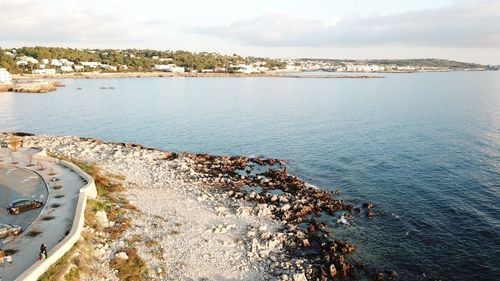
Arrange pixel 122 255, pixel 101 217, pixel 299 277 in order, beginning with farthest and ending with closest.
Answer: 1. pixel 101 217
2. pixel 122 255
3. pixel 299 277

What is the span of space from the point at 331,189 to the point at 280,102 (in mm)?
85721

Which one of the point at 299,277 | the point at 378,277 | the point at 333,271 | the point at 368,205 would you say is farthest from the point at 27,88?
the point at 378,277

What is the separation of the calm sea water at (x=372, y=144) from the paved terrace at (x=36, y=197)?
24.3 meters

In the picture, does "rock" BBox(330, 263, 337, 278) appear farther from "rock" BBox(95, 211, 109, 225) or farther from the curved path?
the curved path

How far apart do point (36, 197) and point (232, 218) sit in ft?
61.8

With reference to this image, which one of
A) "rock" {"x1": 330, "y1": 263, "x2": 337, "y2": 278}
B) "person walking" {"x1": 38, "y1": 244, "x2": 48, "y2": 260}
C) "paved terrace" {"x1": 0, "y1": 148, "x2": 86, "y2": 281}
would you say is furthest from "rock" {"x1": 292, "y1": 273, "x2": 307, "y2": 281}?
"paved terrace" {"x1": 0, "y1": 148, "x2": 86, "y2": 281}

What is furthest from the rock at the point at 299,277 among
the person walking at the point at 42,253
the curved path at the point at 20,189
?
the curved path at the point at 20,189

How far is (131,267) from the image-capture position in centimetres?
2625

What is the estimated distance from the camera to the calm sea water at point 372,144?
1265 inches

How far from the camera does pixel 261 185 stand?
45875 millimetres

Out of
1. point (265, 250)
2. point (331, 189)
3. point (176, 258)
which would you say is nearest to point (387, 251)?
point (265, 250)

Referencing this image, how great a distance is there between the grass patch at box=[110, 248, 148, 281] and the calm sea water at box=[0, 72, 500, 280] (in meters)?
17.6

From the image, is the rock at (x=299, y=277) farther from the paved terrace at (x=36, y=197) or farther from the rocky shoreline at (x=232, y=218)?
the paved terrace at (x=36, y=197)

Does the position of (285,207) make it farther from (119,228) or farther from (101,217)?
(101,217)
